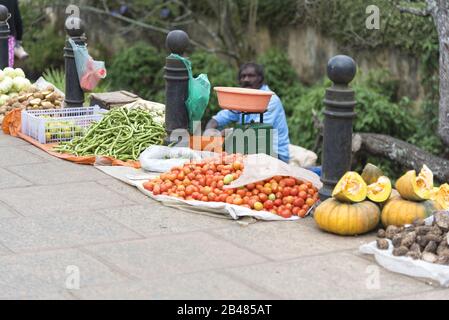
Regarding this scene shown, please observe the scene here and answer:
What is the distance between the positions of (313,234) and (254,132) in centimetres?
181

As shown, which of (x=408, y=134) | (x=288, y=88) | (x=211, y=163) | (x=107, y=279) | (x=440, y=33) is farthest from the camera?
(x=288, y=88)

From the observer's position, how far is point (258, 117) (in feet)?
27.9

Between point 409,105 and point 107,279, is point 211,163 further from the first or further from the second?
point 409,105

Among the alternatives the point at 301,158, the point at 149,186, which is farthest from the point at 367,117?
the point at 149,186

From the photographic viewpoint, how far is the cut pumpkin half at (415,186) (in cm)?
586

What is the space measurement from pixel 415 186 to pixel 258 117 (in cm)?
285

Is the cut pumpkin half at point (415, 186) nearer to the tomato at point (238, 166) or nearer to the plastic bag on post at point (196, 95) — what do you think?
the tomato at point (238, 166)

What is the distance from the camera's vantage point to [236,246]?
5785mm

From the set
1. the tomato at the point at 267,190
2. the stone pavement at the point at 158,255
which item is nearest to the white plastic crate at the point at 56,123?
the stone pavement at the point at 158,255

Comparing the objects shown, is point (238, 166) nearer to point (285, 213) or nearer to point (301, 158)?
point (285, 213)

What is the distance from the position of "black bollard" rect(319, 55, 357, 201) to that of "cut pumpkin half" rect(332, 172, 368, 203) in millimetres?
314

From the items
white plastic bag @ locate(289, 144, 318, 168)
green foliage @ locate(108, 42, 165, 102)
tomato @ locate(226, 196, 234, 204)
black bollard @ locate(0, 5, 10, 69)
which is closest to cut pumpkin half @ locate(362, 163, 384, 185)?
tomato @ locate(226, 196, 234, 204)

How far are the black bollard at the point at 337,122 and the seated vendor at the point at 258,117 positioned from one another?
7.13 ft

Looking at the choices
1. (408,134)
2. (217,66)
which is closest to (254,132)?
(408,134)
